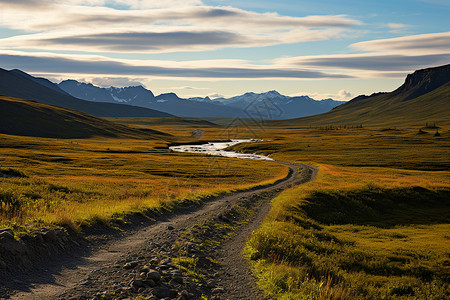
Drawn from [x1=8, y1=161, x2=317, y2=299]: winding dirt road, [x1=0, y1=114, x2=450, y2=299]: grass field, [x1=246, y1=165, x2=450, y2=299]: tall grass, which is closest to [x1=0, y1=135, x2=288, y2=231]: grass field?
[x1=0, y1=114, x2=450, y2=299]: grass field

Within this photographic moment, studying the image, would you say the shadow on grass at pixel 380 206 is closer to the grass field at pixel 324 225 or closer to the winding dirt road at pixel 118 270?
the grass field at pixel 324 225

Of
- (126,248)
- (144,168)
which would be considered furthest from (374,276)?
(144,168)

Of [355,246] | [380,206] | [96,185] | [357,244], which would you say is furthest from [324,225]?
[96,185]

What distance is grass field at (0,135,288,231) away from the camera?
20.4 m

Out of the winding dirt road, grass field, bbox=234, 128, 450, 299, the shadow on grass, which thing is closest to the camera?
the winding dirt road

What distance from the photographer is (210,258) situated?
637 inches

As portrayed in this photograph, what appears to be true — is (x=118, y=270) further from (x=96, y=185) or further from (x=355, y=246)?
(x=96, y=185)

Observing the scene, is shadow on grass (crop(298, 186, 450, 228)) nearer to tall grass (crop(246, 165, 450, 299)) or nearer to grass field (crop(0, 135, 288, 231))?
tall grass (crop(246, 165, 450, 299))

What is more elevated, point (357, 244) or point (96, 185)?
point (96, 185)

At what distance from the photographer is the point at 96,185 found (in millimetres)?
45562

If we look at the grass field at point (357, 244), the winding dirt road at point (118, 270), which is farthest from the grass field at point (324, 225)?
the winding dirt road at point (118, 270)

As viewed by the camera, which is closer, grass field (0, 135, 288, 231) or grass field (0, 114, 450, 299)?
grass field (0, 114, 450, 299)

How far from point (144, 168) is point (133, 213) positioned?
197 ft

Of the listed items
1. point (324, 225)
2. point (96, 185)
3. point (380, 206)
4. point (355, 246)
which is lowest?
point (380, 206)
